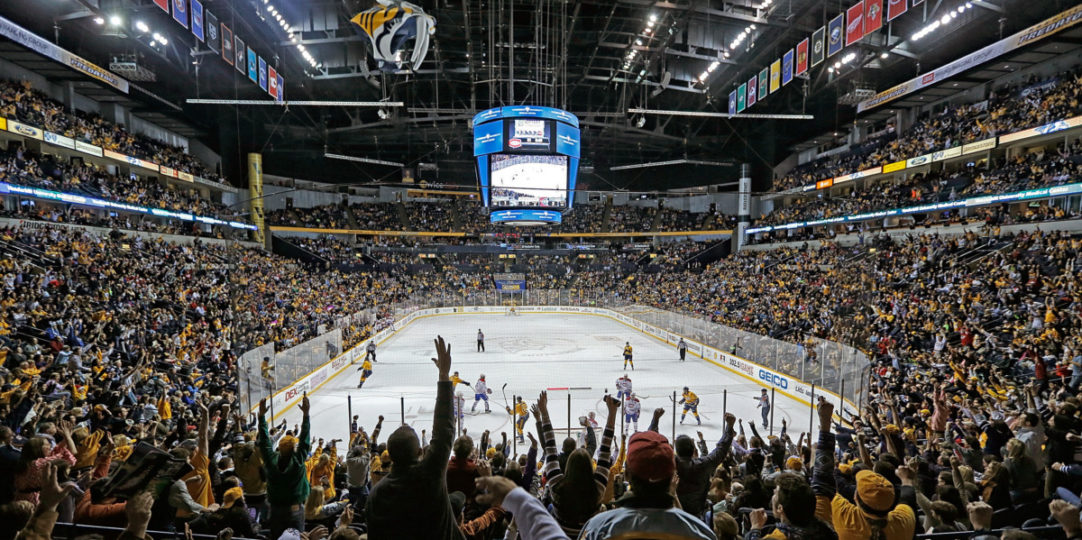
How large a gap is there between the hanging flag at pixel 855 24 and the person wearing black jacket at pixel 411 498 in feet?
59.4

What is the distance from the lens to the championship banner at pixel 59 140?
70.4 feet

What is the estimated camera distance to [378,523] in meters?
1.87

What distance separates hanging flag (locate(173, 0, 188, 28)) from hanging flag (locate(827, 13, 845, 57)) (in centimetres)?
1984

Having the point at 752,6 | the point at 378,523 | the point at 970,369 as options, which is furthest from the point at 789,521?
the point at 752,6

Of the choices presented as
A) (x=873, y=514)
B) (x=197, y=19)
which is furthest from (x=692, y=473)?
(x=197, y=19)

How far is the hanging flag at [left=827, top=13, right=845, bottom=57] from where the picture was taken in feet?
52.7

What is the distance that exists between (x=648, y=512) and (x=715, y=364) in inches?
781

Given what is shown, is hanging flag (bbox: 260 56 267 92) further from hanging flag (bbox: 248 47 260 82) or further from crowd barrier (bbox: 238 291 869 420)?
crowd barrier (bbox: 238 291 869 420)

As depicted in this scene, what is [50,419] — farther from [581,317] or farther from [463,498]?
[581,317]

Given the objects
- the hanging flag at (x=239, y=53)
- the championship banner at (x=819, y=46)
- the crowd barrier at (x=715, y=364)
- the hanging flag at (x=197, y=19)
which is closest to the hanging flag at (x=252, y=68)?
the hanging flag at (x=239, y=53)

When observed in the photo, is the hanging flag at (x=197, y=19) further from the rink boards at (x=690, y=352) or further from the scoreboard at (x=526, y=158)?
the rink boards at (x=690, y=352)

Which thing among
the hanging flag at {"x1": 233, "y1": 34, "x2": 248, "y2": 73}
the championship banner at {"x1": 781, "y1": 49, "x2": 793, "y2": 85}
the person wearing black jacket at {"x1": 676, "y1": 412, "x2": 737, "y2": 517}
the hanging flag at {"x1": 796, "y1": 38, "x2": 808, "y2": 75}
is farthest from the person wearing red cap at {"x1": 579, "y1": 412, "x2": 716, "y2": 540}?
the hanging flag at {"x1": 233, "y1": 34, "x2": 248, "y2": 73}

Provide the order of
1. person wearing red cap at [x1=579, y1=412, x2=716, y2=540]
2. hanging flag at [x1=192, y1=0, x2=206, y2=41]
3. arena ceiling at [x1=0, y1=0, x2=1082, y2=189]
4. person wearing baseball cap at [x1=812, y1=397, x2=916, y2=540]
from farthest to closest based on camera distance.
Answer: arena ceiling at [x1=0, y1=0, x2=1082, y2=189] < hanging flag at [x1=192, y1=0, x2=206, y2=41] < person wearing baseball cap at [x1=812, y1=397, x2=916, y2=540] < person wearing red cap at [x1=579, y1=412, x2=716, y2=540]

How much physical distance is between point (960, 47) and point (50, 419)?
32.5 metres
